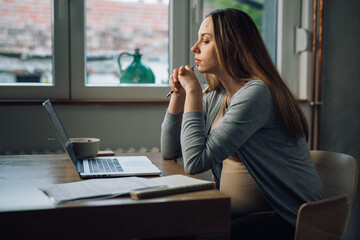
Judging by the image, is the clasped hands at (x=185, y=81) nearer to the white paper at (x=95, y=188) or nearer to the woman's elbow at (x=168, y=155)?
the woman's elbow at (x=168, y=155)

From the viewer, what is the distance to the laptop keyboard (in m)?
1.25

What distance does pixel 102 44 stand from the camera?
2197 mm

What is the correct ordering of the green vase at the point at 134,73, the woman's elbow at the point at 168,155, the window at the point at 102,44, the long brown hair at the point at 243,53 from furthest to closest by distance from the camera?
the green vase at the point at 134,73, the window at the point at 102,44, the woman's elbow at the point at 168,155, the long brown hair at the point at 243,53

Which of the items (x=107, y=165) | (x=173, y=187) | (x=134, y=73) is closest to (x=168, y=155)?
(x=107, y=165)

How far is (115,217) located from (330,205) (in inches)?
27.2

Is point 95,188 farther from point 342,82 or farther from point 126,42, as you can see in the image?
point 342,82

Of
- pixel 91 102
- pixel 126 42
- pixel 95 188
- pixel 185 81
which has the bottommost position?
pixel 95 188

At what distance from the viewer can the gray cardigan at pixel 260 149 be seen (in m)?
1.23

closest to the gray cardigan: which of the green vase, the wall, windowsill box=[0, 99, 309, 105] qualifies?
windowsill box=[0, 99, 309, 105]

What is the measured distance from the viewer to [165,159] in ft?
5.01

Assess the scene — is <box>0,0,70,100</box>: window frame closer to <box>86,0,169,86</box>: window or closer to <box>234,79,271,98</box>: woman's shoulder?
<box>86,0,169,86</box>: window

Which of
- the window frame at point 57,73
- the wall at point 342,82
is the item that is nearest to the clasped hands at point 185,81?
the window frame at point 57,73

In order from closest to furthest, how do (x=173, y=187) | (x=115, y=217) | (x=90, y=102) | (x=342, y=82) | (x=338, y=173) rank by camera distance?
1. (x=115, y=217)
2. (x=173, y=187)
3. (x=338, y=173)
4. (x=90, y=102)
5. (x=342, y=82)

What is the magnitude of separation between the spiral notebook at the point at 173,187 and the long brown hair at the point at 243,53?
0.47 m
